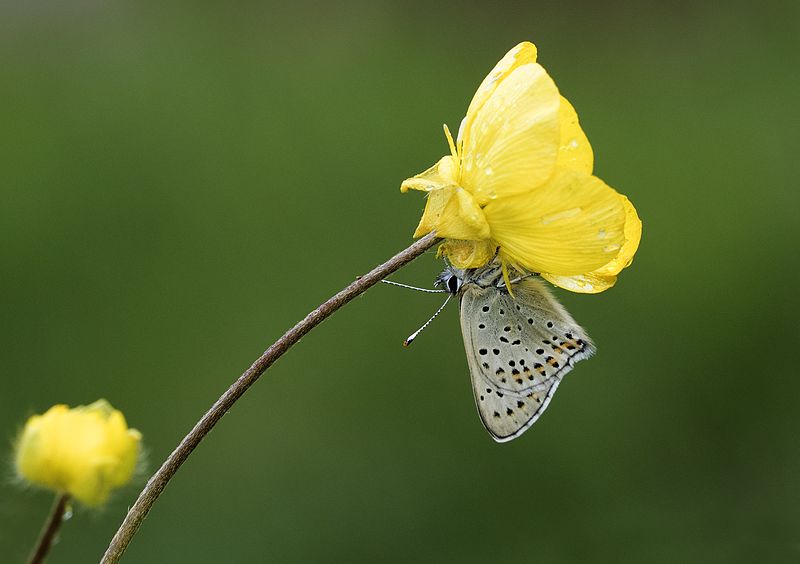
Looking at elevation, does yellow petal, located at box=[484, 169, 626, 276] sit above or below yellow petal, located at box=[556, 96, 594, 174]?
below

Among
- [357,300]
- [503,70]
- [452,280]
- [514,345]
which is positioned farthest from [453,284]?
[357,300]

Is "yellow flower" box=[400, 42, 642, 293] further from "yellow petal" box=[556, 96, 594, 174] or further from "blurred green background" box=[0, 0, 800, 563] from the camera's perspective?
"blurred green background" box=[0, 0, 800, 563]

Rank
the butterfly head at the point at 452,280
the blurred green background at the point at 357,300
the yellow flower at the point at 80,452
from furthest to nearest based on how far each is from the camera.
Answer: the blurred green background at the point at 357,300, the butterfly head at the point at 452,280, the yellow flower at the point at 80,452

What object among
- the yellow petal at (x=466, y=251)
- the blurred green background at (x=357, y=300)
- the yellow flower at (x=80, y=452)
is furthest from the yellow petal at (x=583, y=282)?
the blurred green background at (x=357, y=300)

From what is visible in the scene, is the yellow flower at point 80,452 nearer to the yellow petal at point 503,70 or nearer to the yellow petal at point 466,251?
the yellow petal at point 466,251

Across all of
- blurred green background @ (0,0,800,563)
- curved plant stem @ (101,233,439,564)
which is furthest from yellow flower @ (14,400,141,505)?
blurred green background @ (0,0,800,563)

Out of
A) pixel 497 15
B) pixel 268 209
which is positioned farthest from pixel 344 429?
pixel 497 15

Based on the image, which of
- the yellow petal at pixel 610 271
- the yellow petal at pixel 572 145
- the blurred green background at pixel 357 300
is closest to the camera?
the yellow petal at pixel 572 145

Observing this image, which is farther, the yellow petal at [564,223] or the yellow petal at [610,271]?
the yellow petal at [610,271]
